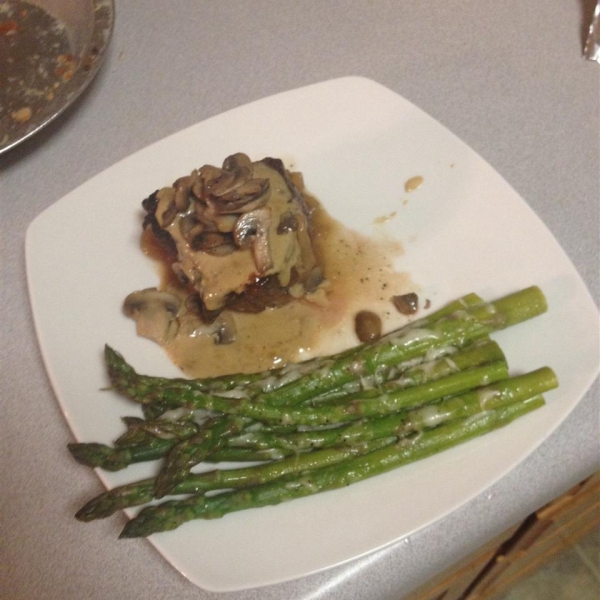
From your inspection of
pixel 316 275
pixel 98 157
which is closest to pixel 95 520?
pixel 316 275

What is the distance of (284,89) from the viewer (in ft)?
7.65

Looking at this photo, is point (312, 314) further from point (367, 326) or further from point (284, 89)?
point (284, 89)

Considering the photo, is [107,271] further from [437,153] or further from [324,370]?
[437,153]

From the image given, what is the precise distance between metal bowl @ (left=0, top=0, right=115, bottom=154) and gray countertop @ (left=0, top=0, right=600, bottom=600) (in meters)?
0.14

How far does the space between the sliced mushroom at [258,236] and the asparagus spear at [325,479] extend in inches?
25.3

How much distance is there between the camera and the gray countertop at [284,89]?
1.45 m

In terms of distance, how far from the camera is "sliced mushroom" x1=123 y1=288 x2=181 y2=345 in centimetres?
175

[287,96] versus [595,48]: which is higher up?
[287,96]

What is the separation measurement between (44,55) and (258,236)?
4.03 ft

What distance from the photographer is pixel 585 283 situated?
183cm

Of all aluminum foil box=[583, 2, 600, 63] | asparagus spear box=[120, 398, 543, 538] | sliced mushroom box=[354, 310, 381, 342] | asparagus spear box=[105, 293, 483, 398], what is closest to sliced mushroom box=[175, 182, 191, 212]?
asparagus spear box=[105, 293, 483, 398]

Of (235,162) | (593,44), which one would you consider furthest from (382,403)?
(593,44)

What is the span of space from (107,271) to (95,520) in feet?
2.48

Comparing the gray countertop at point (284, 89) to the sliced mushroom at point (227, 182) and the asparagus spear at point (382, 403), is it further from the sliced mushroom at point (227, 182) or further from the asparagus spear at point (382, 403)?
the sliced mushroom at point (227, 182)
